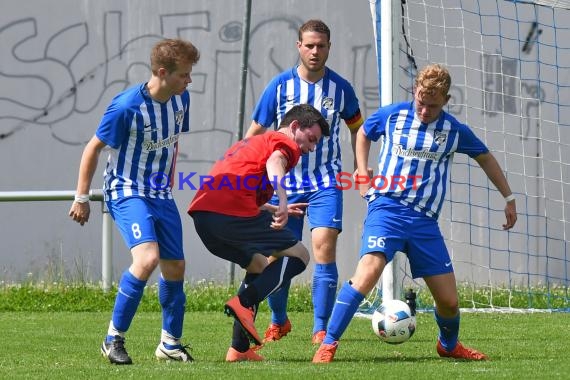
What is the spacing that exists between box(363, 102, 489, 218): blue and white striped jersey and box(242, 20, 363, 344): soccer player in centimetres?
95

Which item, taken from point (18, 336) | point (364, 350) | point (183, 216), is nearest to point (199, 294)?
point (183, 216)

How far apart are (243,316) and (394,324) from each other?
3.75 ft

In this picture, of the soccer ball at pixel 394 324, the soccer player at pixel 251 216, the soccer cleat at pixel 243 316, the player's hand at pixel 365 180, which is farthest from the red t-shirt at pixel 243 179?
the soccer ball at pixel 394 324

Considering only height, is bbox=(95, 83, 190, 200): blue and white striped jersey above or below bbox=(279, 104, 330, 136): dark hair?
below

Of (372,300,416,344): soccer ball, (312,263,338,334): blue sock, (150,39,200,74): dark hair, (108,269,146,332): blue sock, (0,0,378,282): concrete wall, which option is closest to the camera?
(108,269,146,332): blue sock

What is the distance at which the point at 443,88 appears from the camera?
23.6 feet

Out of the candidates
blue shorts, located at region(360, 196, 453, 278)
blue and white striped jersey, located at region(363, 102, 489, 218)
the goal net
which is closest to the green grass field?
blue shorts, located at region(360, 196, 453, 278)

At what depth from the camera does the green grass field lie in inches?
257

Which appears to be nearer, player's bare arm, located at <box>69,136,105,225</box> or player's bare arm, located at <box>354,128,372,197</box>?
player's bare arm, located at <box>69,136,105,225</box>

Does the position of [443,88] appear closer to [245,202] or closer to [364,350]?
[245,202]

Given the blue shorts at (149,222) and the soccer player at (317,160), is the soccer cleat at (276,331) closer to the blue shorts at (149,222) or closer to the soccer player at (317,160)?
the soccer player at (317,160)

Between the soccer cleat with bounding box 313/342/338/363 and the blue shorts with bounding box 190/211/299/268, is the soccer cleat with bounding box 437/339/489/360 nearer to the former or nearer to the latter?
the soccer cleat with bounding box 313/342/338/363

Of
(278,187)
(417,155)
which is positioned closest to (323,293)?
(417,155)

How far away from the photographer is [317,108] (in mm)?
8469
